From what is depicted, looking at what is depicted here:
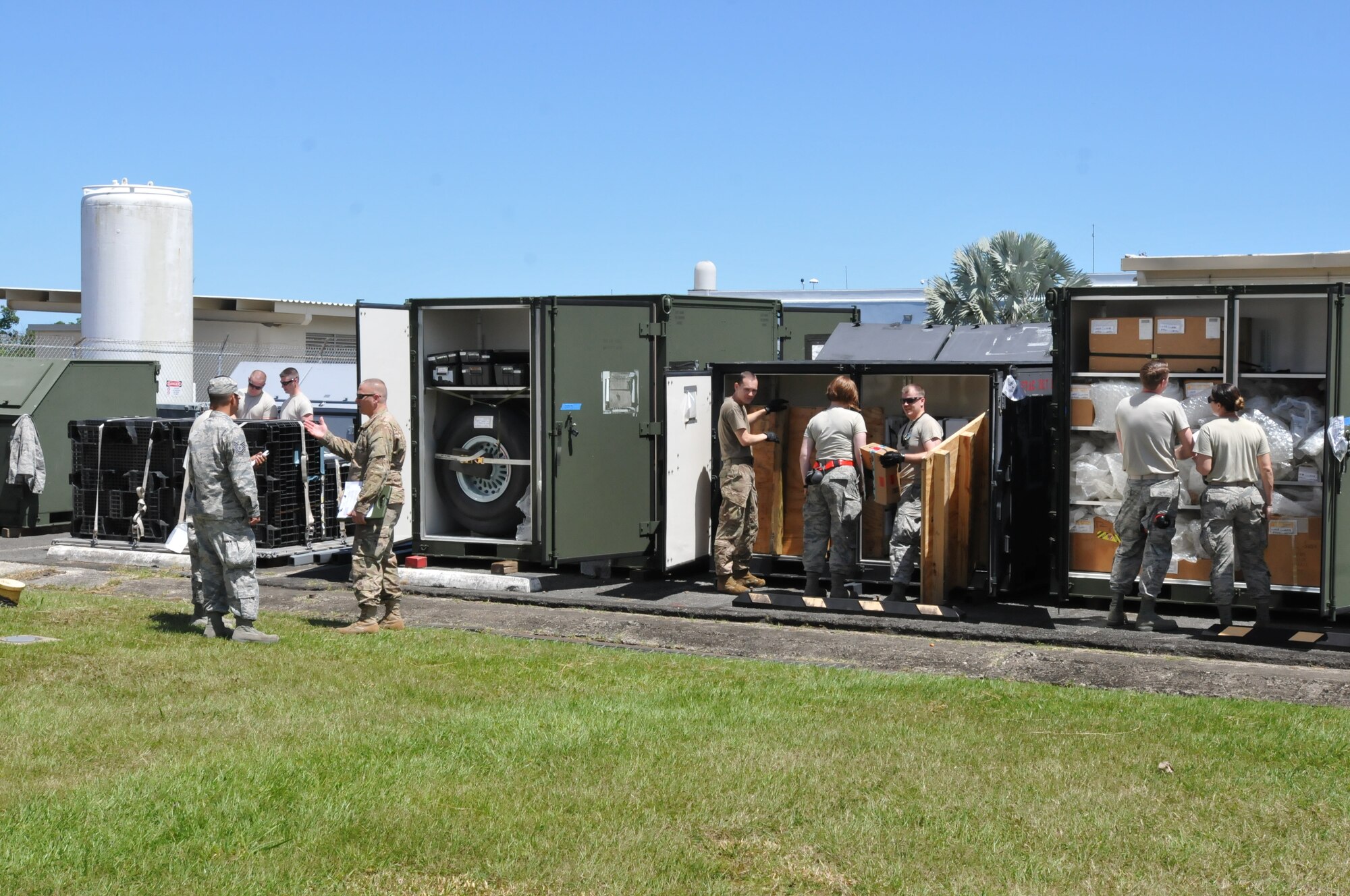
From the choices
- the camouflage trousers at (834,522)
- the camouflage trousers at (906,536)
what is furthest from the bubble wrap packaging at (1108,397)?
the camouflage trousers at (834,522)

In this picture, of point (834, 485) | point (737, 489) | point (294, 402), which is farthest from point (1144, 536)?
point (294, 402)

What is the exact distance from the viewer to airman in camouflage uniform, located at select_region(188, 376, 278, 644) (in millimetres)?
9531

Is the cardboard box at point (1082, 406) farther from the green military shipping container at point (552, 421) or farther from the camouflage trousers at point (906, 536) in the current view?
the green military shipping container at point (552, 421)

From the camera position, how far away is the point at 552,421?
12.5 metres

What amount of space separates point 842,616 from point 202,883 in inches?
252

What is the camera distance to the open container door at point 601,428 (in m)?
12.5

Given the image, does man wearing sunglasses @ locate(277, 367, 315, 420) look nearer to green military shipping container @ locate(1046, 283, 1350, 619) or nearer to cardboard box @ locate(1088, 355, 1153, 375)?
green military shipping container @ locate(1046, 283, 1350, 619)

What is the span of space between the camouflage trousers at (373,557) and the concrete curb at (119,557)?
406 cm

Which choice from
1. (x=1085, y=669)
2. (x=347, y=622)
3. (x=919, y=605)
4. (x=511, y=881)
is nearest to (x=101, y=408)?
(x=347, y=622)

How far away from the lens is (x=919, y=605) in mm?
10922

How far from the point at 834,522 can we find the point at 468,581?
11.2 feet

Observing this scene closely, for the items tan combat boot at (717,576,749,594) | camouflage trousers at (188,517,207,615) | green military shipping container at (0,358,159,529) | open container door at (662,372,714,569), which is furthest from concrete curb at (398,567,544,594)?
green military shipping container at (0,358,159,529)

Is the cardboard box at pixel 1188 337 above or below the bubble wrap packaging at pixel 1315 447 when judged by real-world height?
above

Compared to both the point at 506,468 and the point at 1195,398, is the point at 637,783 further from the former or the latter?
the point at 506,468
